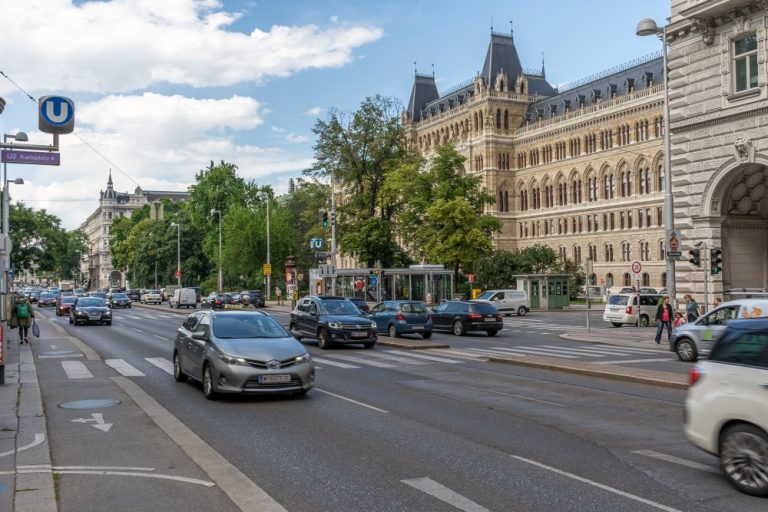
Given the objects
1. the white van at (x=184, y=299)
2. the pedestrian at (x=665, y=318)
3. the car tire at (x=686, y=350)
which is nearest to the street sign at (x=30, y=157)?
the car tire at (x=686, y=350)

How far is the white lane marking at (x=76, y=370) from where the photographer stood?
16.2m

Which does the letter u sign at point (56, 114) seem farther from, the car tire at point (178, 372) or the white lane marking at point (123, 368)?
the white lane marking at point (123, 368)

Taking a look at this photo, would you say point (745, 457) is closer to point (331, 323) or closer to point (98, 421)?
point (98, 421)

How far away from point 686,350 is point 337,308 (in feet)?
34.4

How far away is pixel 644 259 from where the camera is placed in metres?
79.1

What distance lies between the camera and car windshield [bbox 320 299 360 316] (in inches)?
938

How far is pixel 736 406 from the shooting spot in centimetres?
682

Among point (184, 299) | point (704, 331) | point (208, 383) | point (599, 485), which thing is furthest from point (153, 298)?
point (599, 485)

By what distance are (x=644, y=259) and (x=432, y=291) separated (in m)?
36.9

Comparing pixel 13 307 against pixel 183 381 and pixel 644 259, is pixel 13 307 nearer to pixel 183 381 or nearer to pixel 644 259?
pixel 183 381

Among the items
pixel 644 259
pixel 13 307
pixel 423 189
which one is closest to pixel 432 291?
pixel 423 189

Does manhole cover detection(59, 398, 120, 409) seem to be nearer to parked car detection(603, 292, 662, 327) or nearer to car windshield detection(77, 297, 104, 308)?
car windshield detection(77, 297, 104, 308)

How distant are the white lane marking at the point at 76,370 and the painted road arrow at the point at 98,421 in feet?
17.4

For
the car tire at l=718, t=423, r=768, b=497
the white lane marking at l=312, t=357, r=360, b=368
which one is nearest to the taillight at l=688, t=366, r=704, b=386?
the car tire at l=718, t=423, r=768, b=497
